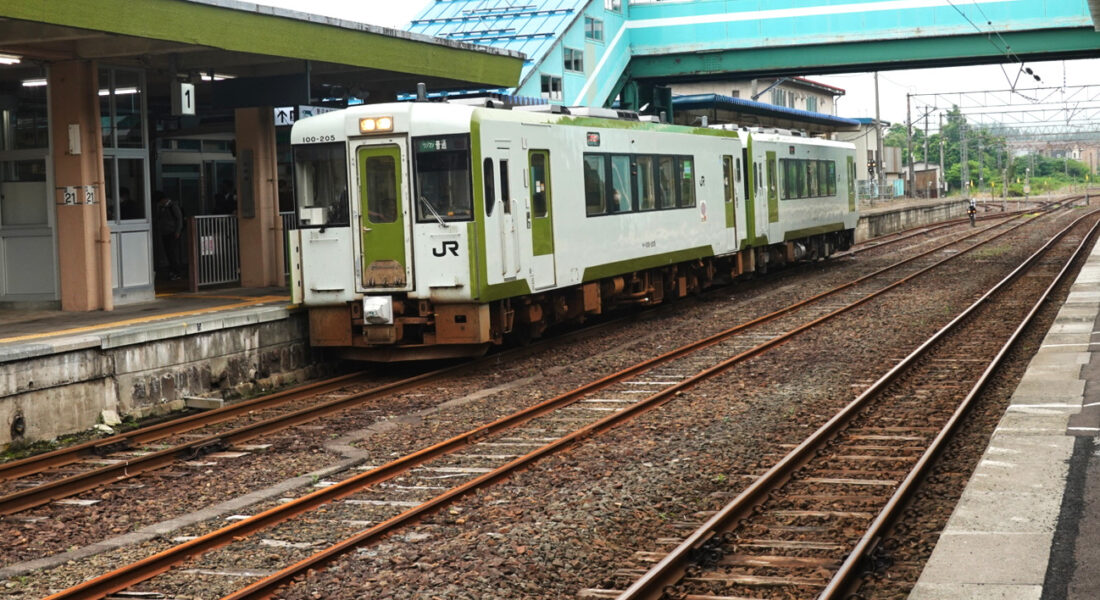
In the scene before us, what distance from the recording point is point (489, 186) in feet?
47.0

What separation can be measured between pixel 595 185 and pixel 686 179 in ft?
12.7

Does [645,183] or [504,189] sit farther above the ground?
[645,183]

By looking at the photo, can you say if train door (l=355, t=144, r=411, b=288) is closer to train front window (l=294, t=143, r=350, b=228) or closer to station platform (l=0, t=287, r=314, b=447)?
train front window (l=294, t=143, r=350, b=228)

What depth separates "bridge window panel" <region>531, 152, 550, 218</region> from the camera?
15.4 meters

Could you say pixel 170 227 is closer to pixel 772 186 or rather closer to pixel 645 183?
pixel 645 183

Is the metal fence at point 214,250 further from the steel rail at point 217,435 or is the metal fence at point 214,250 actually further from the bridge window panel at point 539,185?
the bridge window panel at point 539,185

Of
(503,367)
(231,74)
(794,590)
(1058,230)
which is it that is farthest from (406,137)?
(1058,230)

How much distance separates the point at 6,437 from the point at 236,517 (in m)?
3.79

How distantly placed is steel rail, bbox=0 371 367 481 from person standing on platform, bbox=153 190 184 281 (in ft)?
20.7

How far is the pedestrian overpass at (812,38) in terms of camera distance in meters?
31.1

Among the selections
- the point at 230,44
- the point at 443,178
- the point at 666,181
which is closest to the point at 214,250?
the point at 230,44

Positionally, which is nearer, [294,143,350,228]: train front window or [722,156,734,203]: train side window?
[294,143,350,228]: train front window

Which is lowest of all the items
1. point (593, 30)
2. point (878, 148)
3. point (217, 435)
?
point (217, 435)

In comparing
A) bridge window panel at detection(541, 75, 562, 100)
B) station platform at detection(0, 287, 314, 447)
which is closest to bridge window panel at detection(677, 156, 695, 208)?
station platform at detection(0, 287, 314, 447)
